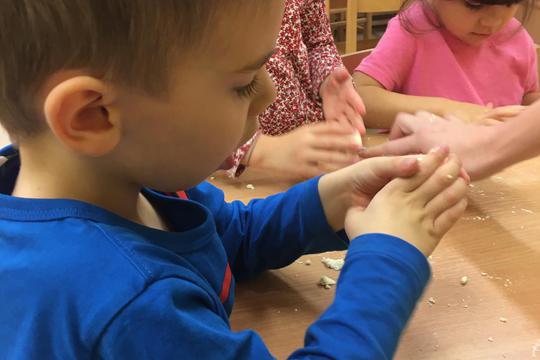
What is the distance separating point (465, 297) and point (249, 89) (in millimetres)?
343

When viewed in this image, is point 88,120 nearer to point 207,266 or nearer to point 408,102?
point 207,266

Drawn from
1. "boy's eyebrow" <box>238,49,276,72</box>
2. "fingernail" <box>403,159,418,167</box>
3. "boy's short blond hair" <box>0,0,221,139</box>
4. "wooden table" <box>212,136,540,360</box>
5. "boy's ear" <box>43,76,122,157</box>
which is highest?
"boy's short blond hair" <box>0,0,221,139</box>

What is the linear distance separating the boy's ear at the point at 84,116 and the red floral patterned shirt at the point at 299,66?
672 millimetres

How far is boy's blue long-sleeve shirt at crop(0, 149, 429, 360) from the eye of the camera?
393mm

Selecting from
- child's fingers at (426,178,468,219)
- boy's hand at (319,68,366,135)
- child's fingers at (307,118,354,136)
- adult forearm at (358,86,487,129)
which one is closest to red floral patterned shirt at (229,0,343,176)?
adult forearm at (358,86,487,129)

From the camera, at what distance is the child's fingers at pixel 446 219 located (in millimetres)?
554

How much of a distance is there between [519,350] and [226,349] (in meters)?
0.30

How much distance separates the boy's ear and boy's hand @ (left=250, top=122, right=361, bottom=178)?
35cm

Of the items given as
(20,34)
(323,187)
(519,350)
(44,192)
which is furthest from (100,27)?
(519,350)

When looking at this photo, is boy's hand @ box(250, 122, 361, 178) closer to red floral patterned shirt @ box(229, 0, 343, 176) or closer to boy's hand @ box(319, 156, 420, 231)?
boy's hand @ box(319, 156, 420, 231)

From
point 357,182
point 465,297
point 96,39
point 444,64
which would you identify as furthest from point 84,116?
point 444,64

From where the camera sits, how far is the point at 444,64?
1255 millimetres

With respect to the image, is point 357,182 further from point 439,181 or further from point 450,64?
point 450,64

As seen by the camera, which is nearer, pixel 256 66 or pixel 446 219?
pixel 256 66
